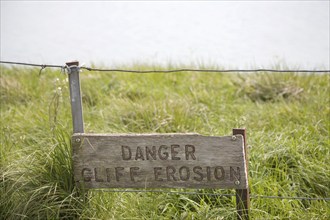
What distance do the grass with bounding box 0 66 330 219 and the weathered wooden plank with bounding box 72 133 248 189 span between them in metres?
0.18

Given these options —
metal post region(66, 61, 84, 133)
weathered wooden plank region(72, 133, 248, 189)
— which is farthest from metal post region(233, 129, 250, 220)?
metal post region(66, 61, 84, 133)

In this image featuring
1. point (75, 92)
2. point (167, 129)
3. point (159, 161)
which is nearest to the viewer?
point (159, 161)

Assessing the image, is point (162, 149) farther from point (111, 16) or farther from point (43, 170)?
point (111, 16)

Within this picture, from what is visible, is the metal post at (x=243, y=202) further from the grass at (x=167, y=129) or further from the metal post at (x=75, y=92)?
the metal post at (x=75, y=92)

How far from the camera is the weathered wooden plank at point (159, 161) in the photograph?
268cm

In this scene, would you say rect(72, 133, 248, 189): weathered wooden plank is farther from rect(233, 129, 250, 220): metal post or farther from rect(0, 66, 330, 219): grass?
A: rect(0, 66, 330, 219): grass

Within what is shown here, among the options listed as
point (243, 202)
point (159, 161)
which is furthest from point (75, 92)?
point (243, 202)

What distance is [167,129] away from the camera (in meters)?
4.25

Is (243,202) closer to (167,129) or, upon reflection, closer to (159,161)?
(159,161)

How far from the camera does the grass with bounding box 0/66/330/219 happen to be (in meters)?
2.95

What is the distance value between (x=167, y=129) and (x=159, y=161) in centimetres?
150

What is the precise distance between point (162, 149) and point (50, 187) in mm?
735

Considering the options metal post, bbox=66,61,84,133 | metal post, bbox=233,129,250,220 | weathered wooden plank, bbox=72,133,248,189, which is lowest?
metal post, bbox=233,129,250,220

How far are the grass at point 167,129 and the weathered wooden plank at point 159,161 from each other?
177 millimetres
